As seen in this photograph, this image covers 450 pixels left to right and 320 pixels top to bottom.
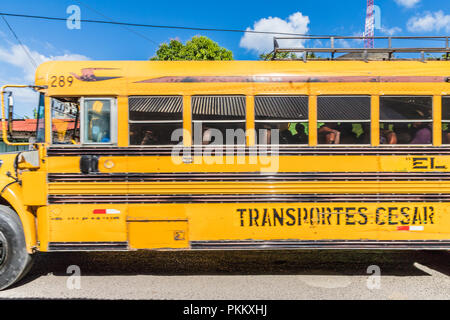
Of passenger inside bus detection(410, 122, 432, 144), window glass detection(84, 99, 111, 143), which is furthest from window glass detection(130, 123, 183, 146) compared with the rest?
passenger inside bus detection(410, 122, 432, 144)

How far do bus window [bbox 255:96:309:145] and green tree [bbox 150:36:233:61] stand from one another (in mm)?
17323

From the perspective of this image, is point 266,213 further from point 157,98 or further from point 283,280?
point 157,98

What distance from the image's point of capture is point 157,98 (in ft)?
12.5

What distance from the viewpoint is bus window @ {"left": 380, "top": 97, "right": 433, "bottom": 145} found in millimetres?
3818

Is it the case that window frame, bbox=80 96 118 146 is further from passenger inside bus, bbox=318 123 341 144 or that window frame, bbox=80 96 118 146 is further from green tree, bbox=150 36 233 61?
green tree, bbox=150 36 233 61

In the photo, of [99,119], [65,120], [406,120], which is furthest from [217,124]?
[406,120]

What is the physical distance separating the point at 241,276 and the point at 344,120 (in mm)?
2468

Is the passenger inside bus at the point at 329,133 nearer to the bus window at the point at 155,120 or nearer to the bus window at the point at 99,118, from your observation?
the bus window at the point at 155,120

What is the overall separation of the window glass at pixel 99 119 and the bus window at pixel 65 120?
0.69ft

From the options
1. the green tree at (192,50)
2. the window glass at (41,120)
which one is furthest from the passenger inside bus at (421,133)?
the green tree at (192,50)
